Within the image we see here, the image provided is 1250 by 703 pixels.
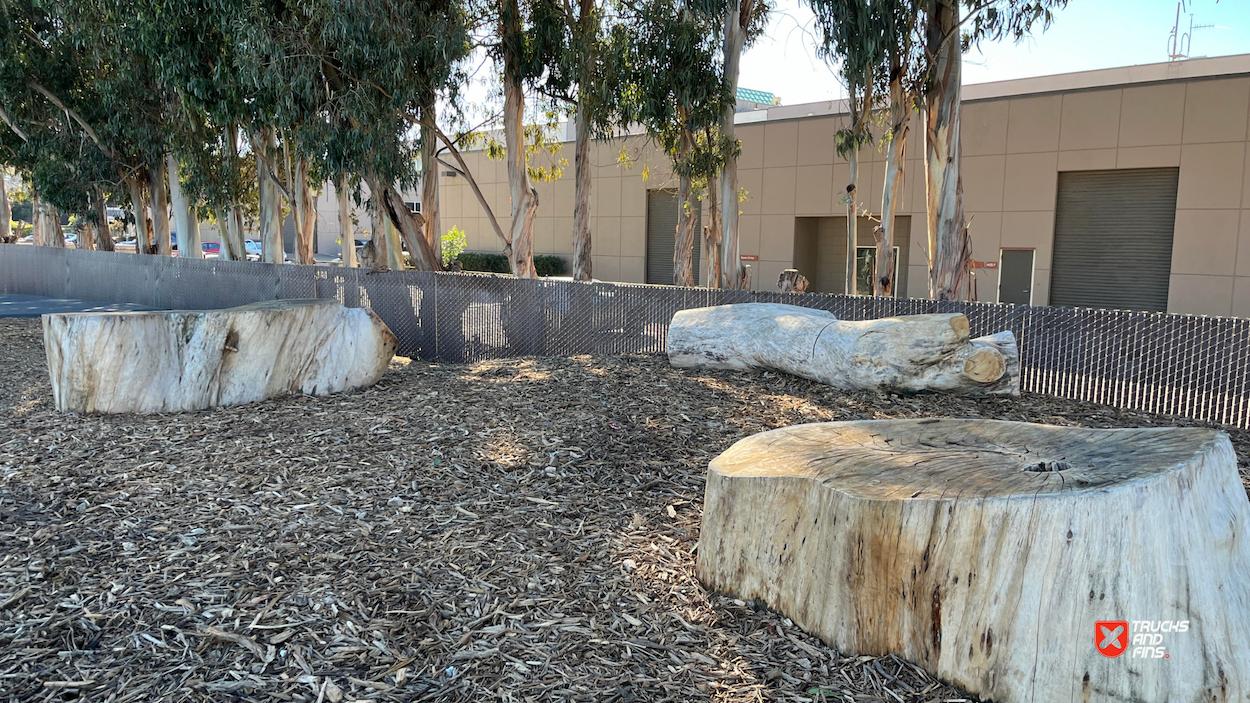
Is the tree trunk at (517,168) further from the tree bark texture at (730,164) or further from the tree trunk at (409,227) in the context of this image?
the tree bark texture at (730,164)

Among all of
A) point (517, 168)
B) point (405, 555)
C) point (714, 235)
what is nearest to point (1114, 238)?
point (714, 235)

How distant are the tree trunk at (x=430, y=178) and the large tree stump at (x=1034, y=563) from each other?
1159cm

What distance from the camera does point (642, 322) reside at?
9.61 meters

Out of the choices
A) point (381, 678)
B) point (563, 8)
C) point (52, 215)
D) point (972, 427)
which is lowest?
point (381, 678)

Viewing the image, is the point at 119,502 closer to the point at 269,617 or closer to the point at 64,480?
the point at 64,480

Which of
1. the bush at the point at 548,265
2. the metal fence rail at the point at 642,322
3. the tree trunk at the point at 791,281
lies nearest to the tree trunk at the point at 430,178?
the metal fence rail at the point at 642,322

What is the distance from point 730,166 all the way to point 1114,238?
9.51 meters

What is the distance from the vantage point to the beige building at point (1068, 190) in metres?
16.3

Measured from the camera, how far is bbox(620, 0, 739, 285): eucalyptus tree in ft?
41.3

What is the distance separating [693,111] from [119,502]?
10.4 m

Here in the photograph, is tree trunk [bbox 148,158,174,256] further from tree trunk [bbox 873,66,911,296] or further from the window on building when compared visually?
the window on building

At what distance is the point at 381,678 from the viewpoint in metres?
2.96

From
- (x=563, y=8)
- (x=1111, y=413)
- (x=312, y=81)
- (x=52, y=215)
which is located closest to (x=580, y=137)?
(x=563, y=8)

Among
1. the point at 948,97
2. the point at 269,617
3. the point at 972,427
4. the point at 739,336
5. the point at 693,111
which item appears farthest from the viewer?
the point at 693,111
